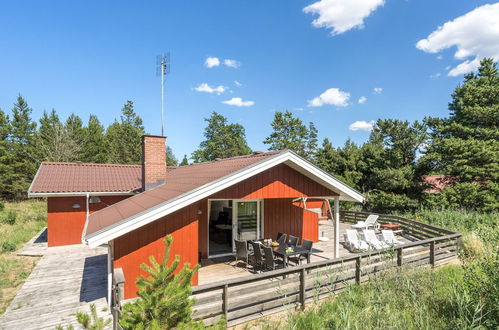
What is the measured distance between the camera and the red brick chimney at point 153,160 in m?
9.18

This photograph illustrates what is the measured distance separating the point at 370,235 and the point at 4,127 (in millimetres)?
36435

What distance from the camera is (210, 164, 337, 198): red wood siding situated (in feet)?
24.2

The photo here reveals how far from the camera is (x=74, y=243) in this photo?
1169cm

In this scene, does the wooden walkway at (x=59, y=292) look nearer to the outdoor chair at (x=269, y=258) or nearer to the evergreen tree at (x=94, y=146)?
the outdoor chair at (x=269, y=258)

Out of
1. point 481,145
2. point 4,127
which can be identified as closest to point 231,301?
point 481,145

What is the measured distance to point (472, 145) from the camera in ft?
59.6

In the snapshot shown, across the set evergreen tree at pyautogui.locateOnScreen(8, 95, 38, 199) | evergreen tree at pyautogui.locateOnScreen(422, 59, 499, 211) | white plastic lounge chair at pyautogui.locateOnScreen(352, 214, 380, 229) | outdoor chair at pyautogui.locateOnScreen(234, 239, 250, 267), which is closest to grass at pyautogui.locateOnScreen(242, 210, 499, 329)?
outdoor chair at pyautogui.locateOnScreen(234, 239, 250, 267)

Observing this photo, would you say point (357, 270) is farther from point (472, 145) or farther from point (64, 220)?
point (472, 145)

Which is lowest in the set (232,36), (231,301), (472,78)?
(231,301)

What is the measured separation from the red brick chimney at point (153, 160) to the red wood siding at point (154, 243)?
3.54 meters

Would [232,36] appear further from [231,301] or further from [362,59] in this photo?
[231,301]

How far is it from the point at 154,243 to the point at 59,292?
2.84 m

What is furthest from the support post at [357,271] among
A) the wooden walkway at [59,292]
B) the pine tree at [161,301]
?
the wooden walkway at [59,292]

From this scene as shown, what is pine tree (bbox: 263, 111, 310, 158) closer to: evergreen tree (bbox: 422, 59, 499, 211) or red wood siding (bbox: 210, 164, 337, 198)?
evergreen tree (bbox: 422, 59, 499, 211)
